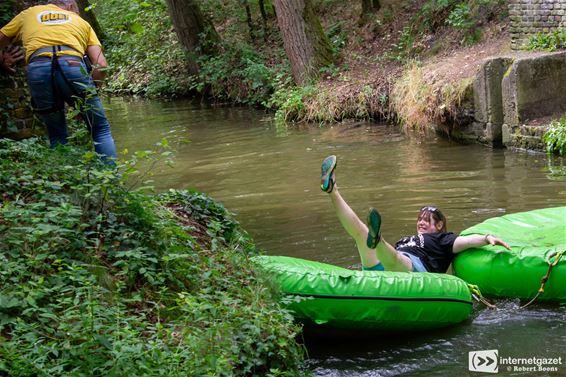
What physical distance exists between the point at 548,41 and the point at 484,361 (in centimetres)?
859

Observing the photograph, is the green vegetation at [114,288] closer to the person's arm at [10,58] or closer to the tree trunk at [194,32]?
the person's arm at [10,58]

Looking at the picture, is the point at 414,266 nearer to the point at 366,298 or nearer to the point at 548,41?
the point at 366,298

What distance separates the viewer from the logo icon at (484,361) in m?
5.29

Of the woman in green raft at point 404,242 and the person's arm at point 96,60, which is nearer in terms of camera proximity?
the woman in green raft at point 404,242

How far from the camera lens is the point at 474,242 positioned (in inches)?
264

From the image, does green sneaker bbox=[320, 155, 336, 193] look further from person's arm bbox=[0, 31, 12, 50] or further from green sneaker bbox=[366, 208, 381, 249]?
person's arm bbox=[0, 31, 12, 50]

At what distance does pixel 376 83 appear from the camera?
15.5 m

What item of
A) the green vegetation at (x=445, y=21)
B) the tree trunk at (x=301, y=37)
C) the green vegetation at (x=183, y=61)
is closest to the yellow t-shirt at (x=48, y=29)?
the green vegetation at (x=183, y=61)

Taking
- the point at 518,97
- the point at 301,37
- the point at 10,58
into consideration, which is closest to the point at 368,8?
the point at 301,37

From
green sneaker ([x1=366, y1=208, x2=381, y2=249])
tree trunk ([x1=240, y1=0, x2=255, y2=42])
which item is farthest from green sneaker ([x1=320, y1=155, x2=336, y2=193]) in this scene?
tree trunk ([x1=240, y1=0, x2=255, y2=42])

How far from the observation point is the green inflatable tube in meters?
5.70

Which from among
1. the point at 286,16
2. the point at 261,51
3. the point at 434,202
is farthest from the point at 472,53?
the point at 261,51

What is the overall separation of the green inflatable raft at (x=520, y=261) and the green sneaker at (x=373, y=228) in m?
0.94

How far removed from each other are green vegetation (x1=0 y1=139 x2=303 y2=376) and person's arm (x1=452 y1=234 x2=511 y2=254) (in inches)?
71.5
